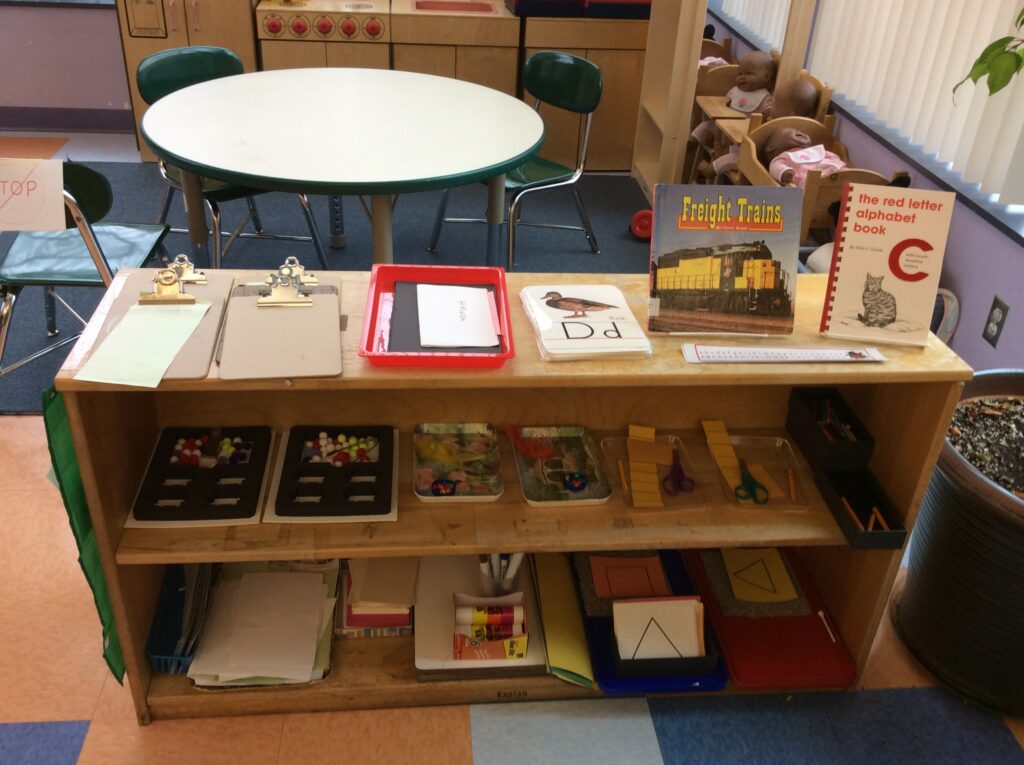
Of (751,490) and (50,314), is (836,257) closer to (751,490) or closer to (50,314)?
(751,490)

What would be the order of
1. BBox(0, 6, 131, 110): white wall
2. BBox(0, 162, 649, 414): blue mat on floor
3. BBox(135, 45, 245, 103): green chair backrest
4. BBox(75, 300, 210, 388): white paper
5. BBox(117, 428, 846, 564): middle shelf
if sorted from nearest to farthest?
BBox(75, 300, 210, 388): white paper < BBox(117, 428, 846, 564): middle shelf < BBox(135, 45, 245, 103): green chair backrest < BBox(0, 162, 649, 414): blue mat on floor < BBox(0, 6, 131, 110): white wall

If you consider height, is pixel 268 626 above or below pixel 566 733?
above

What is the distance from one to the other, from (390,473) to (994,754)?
138 cm

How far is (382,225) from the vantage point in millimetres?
2666

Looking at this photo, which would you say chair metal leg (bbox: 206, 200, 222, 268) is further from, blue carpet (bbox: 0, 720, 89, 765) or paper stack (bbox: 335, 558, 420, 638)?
blue carpet (bbox: 0, 720, 89, 765)

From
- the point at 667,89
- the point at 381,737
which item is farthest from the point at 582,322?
the point at 667,89

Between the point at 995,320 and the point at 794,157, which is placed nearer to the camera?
the point at 995,320

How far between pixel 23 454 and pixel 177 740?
1164mm

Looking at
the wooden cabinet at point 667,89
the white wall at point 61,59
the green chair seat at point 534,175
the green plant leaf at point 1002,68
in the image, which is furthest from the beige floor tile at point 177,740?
the white wall at point 61,59

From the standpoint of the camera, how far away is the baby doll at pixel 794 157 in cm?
335

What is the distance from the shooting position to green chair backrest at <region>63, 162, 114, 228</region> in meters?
2.49

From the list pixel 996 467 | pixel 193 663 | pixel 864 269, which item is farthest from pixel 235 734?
pixel 996 467

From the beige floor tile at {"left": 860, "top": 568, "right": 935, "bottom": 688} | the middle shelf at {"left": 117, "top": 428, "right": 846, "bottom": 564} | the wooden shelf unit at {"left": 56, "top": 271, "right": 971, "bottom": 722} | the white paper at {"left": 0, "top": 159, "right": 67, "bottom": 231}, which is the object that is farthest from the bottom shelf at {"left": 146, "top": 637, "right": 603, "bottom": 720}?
the white paper at {"left": 0, "top": 159, "right": 67, "bottom": 231}

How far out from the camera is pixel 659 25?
4379 mm
